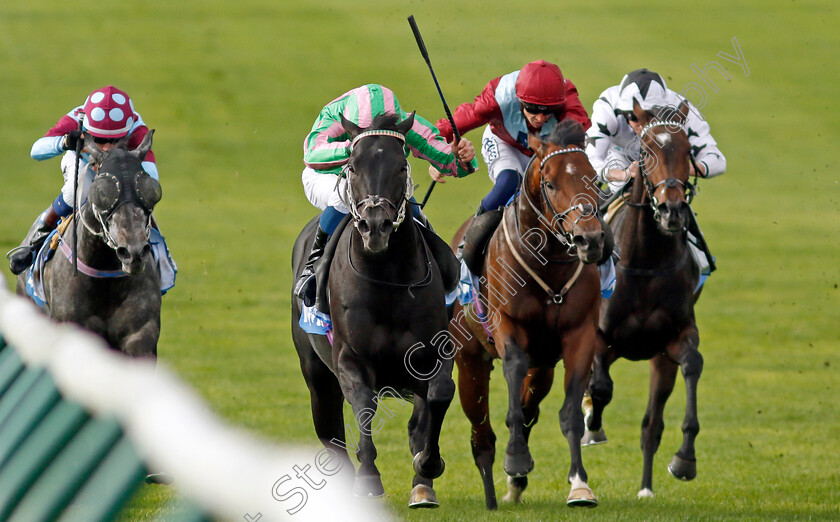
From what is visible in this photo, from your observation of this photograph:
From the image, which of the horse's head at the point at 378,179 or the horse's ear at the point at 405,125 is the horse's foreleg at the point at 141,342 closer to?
the horse's head at the point at 378,179

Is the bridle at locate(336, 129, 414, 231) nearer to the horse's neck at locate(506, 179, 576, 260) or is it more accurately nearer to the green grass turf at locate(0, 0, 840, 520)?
the horse's neck at locate(506, 179, 576, 260)

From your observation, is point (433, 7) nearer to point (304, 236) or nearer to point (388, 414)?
point (388, 414)

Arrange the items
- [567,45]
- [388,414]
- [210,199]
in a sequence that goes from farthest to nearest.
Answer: [567,45] < [210,199] < [388,414]

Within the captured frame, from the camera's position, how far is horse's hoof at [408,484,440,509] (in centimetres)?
704

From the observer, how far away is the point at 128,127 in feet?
24.0

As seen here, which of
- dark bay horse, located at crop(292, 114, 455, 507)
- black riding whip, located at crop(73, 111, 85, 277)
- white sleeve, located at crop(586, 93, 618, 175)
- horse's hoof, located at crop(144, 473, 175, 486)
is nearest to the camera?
horse's hoof, located at crop(144, 473, 175, 486)

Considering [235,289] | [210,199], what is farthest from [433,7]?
[235,289]

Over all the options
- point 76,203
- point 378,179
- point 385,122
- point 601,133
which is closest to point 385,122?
point 385,122

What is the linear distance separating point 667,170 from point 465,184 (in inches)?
755

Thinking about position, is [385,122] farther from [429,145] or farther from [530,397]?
[530,397]

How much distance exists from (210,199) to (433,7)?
14.4 m

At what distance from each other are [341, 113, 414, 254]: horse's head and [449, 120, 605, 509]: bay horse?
34.3 inches

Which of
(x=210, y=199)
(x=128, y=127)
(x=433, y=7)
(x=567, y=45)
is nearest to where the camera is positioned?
(x=128, y=127)

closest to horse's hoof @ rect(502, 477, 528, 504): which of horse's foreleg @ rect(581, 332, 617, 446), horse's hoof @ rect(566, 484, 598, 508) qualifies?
horse's foreleg @ rect(581, 332, 617, 446)
